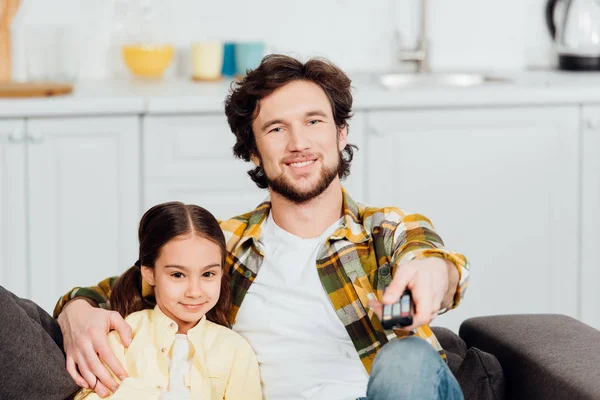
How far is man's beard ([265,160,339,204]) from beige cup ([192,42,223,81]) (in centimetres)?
173

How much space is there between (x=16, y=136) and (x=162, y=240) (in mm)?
1426

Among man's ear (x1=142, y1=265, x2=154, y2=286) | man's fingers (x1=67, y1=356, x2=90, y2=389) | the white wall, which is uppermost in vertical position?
the white wall

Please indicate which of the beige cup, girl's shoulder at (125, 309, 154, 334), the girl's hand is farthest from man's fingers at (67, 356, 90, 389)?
the beige cup

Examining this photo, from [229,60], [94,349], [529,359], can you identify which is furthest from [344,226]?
[229,60]

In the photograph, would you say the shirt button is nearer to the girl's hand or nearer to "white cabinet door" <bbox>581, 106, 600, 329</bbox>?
the girl's hand

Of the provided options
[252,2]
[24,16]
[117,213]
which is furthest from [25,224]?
[252,2]

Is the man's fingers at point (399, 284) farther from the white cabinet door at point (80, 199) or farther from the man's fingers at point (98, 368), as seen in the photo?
the white cabinet door at point (80, 199)

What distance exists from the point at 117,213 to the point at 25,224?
28 centimetres

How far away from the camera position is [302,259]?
211 centimetres

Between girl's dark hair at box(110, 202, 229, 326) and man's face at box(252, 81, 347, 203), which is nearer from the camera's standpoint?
girl's dark hair at box(110, 202, 229, 326)

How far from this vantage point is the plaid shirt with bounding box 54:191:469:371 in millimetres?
2031

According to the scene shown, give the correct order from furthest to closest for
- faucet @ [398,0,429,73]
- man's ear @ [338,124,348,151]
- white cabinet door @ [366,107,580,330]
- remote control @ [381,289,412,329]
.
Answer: faucet @ [398,0,429,73]
white cabinet door @ [366,107,580,330]
man's ear @ [338,124,348,151]
remote control @ [381,289,412,329]

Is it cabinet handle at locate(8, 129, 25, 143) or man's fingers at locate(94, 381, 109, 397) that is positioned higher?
cabinet handle at locate(8, 129, 25, 143)

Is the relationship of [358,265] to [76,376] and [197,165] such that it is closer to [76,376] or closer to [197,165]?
[76,376]
